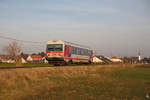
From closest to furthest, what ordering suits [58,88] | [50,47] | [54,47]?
1. [58,88]
2. [54,47]
3. [50,47]

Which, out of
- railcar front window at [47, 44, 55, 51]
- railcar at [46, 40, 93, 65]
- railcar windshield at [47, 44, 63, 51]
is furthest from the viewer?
railcar front window at [47, 44, 55, 51]

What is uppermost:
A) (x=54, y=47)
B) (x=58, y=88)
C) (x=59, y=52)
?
(x=54, y=47)

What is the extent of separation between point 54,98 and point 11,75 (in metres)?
5.94

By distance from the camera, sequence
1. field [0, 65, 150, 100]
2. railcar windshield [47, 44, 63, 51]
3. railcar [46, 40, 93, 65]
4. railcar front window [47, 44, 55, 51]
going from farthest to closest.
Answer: railcar front window [47, 44, 55, 51]
railcar windshield [47, 44, 63, 51]
railcar [46, 40, 93, 65]
field [0, 65, 150, 100]

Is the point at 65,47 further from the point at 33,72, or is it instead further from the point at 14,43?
the point at 14,43

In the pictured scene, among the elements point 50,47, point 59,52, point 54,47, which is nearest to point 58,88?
point 59,52

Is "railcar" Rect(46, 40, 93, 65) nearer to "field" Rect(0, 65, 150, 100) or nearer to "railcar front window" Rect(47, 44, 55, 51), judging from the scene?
"railcar front window" Rect(47, 44, 55, 51)

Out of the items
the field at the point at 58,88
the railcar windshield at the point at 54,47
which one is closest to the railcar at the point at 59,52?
the railcar windshield at the point at 54,47

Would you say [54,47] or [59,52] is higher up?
[54,47]

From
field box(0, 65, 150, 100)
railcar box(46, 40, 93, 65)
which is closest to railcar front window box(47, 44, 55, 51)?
railcar box(46, 40, 93, 65)

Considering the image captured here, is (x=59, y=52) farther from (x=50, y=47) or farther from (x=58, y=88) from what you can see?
(x=58, y=88)

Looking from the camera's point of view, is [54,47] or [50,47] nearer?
[54,47]

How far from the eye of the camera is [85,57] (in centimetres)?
3472

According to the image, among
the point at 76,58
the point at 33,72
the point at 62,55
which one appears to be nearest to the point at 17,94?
the point at 33,72
